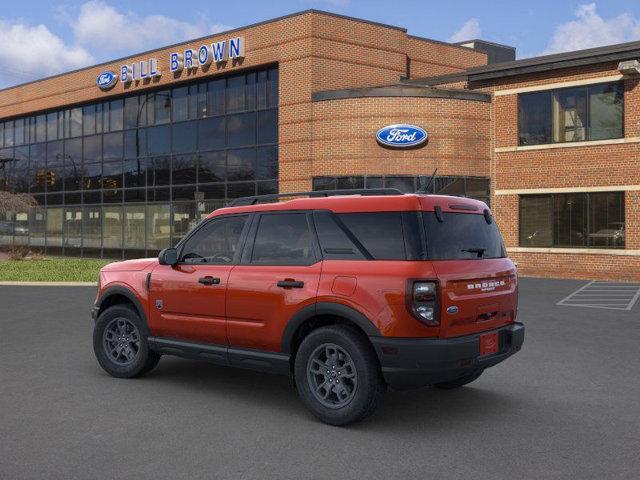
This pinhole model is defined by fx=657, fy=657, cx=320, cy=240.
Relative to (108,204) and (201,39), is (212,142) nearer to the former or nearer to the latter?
(201,39)

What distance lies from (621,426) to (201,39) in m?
24.6

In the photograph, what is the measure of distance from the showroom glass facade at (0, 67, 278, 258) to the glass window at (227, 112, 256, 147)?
4 cm

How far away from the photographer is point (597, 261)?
20875mm

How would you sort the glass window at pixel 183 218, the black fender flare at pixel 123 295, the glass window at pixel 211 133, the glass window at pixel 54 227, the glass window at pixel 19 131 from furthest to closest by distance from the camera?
the glass window at pixel 19 131 → the glass window at pixel 54 227 → the glass window at pixel 183 218 → the glass window at pixel 211 133 → the black fender flare at pixel 123 295

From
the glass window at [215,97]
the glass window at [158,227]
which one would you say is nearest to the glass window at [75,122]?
the glass window at [158,227]

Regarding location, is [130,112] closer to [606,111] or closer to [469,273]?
[606,111]

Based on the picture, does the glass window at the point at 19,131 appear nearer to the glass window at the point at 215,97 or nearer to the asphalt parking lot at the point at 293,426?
the glass window at the point at 215,97

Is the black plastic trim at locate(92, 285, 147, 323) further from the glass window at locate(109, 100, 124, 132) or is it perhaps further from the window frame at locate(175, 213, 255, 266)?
the glass window at locate(109, 100, 124, 132)

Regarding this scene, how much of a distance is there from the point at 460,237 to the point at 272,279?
168cm

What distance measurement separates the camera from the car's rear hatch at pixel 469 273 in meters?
5.15

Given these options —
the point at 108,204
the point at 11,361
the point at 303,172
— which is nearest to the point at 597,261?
the point at 303,172

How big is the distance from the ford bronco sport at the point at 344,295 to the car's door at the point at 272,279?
0.04 ft

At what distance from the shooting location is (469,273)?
5.35 metres

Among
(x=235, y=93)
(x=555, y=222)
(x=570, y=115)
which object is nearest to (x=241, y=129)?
(x=235, y=93)
